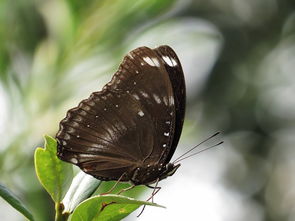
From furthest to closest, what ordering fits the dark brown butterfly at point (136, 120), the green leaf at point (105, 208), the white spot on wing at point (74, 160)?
the dark brown butterfly at point (136, 120) → the white spot on wing at point (74, 160) → the green leaf at point (105, 208)

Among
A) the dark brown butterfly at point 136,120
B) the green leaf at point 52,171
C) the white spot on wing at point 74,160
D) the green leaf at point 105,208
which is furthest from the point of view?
the dark brown butterfly at point 136,120

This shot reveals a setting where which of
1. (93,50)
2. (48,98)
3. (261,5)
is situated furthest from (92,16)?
(261,5)

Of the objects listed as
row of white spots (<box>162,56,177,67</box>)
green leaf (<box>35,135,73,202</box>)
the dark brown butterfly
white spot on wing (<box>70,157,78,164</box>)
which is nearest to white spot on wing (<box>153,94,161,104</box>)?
the dark brown butterfly

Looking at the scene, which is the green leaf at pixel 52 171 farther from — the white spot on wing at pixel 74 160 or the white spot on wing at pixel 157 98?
the white spot on wing at pixel 157 98

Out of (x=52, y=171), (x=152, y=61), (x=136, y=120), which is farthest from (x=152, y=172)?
(x=52, y=171)

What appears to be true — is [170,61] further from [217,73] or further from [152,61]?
[217,73]

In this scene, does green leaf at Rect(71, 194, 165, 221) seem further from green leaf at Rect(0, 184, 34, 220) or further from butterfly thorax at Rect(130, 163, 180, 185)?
butterfly thorax at Rect(130, 163, 180, 185)

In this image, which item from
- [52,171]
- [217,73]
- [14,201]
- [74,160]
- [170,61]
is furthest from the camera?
[217,73]

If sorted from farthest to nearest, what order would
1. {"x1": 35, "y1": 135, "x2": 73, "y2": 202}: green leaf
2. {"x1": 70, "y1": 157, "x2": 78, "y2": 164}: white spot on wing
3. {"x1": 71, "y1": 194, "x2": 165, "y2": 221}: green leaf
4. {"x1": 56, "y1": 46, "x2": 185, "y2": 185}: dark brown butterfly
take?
{"x1": 56, "y1": 46, "x2": 185, "y2": 185}: dark brown butterfly < {"x1": 70, "y1": 157, "x2": 78, "y2": 164}: white spot on wing < {"x1": 35, "y1": 135, "x2": 73, "y2": 202}: green leaf < {"x1": 71, "y1": 194, "x2": 165, "y2": 221}: green leaf

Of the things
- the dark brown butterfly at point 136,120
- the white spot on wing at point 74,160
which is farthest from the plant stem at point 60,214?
the dark brown butterfly at point 136,120
